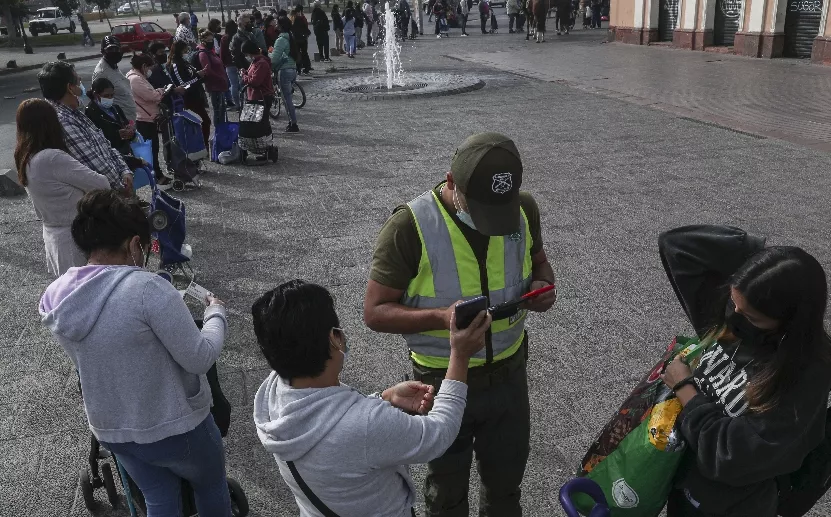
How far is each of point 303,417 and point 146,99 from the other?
789 centimetres

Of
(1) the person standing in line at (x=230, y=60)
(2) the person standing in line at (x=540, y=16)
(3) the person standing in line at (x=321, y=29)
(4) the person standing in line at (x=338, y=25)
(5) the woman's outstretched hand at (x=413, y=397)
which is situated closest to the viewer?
(5) the woman's outstretched hand at (x=413, y=397)

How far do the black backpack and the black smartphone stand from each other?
112cm

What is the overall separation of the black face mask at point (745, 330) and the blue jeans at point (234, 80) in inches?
542

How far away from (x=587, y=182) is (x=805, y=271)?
634cm

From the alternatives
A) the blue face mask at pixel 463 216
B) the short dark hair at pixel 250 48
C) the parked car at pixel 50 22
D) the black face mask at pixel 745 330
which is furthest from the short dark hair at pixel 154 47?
the parked car at pixel 50 22

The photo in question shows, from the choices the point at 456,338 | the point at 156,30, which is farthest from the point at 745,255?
the point at 156,30

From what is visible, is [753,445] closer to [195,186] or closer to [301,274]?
[301,274]

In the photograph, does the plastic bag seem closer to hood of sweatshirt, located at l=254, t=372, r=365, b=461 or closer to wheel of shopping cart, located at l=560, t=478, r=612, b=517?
wheel of shopping cart, located at l=560, t=478, r=612, b=517

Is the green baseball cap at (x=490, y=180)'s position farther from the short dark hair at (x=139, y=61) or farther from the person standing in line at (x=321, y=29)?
the person standing in line at (x=321, y=29)

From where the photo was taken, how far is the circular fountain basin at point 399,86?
15211mm

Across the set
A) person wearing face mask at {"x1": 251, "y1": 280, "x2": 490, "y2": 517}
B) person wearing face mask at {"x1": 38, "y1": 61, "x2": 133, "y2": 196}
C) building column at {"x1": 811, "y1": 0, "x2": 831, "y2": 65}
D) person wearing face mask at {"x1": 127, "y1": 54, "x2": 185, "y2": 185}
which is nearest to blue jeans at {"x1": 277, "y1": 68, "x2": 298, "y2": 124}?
person wearing face mask at {"x1": 127, "y1": 54, "x2": 185, "y2": 185}

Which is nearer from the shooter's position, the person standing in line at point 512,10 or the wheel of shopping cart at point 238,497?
the wheel of shopping cart at point 238,497

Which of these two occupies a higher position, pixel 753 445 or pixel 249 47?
pixel 249 47

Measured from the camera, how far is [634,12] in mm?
23453
